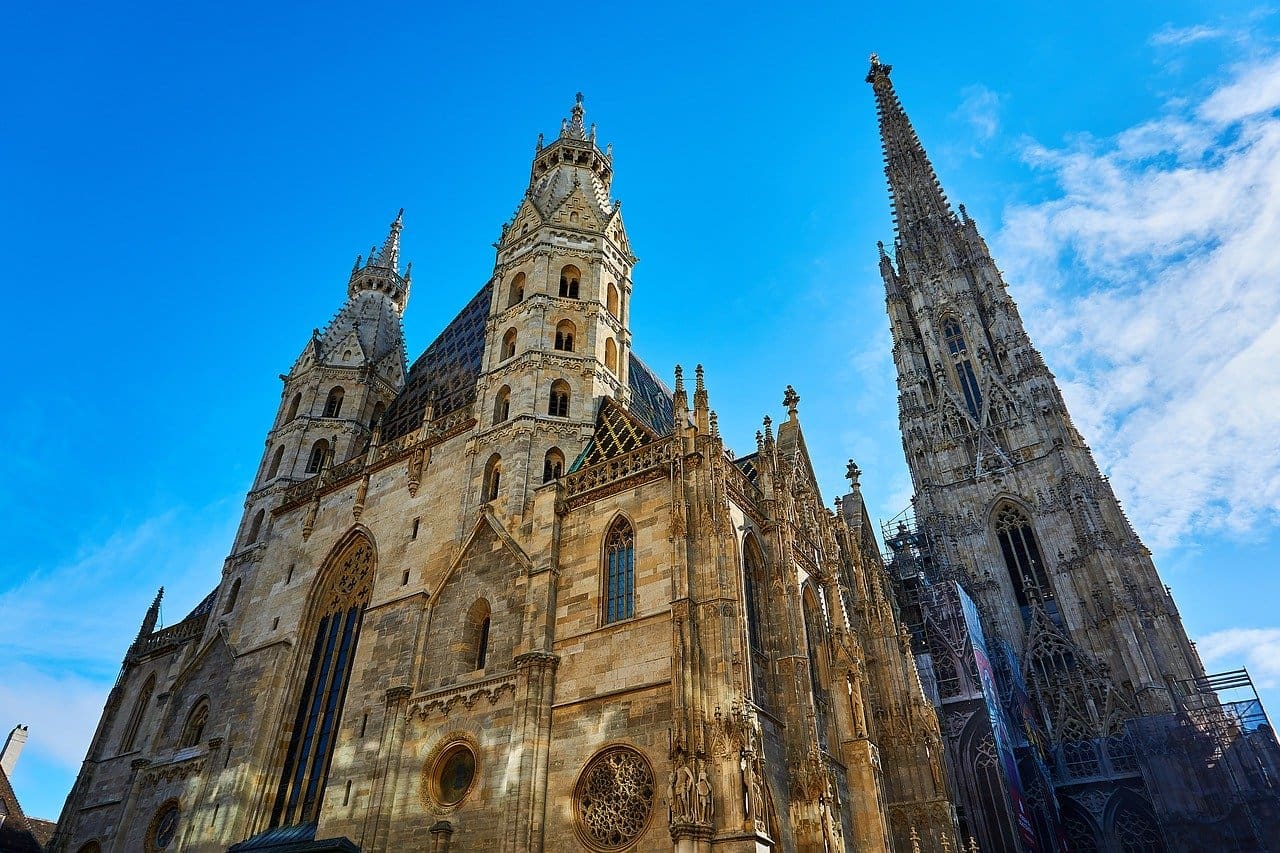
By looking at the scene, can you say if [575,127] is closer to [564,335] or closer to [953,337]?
[564,335]

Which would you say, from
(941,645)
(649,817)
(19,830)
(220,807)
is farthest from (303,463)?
(941,645)

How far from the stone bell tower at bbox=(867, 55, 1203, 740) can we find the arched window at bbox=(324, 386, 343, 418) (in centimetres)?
3164

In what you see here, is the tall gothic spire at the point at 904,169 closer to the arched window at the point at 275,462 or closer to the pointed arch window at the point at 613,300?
the pointed arch window at the point at 613,300

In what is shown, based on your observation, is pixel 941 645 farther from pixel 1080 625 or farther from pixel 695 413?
pixel 695 413

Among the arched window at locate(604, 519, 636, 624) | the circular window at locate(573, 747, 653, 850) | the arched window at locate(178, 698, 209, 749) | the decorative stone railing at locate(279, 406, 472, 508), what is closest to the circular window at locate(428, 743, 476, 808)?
the circular window at locate(573, 747, 653, 850)

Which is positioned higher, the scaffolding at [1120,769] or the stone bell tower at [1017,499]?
the stone bell tower at [1017,499]

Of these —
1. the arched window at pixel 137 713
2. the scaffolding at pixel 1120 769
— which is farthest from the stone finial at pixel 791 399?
Result: the arched window at pixel 137 713

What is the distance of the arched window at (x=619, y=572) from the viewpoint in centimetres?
1822

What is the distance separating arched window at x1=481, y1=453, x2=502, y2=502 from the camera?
22312mm

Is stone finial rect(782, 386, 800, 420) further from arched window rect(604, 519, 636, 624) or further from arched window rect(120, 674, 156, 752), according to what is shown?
arched window rect(120, 674, 156, 752)

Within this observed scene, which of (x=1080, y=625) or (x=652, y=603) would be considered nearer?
(x=652, y=603)

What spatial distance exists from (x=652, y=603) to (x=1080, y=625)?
98.2 feet

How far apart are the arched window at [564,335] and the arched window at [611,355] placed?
3.63 feet

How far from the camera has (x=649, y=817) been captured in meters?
15.1
